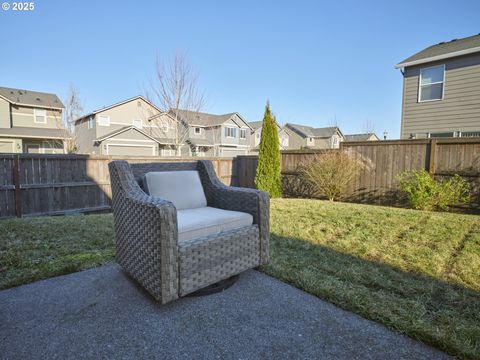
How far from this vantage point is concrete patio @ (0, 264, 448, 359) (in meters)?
1.45

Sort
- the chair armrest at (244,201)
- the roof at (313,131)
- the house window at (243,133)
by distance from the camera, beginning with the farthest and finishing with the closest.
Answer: the roof at (313,131) → the house window at (243,133) → the chair armrest at (244,201)

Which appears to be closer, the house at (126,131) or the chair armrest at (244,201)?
the chair armrest at (244,201)

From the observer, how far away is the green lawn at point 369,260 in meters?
1.80

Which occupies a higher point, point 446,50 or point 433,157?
point 446,50

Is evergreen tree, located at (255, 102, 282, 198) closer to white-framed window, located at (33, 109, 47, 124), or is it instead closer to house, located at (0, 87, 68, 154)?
house, located at (0, 87, 68, 154)

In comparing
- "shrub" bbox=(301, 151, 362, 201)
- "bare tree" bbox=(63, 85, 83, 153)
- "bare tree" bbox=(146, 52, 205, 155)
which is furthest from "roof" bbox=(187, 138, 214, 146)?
"shrub" bbox=(301, 151, 362, 201)

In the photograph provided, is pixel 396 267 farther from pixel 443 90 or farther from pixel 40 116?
pixel 40 116

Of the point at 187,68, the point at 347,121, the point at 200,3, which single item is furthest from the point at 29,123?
the point at 347,121

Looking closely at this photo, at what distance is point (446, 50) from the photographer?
27.6ft

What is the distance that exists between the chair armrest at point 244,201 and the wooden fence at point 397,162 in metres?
5.16

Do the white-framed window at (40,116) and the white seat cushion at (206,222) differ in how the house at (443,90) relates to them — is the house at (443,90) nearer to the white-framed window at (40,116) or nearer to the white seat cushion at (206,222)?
the white seat cushion at (206,222)

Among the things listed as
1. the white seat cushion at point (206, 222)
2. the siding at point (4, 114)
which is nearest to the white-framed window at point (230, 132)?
the siding at point (4, 114)

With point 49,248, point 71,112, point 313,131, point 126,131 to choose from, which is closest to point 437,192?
point 49,248

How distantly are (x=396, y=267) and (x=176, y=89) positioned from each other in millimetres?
13965
